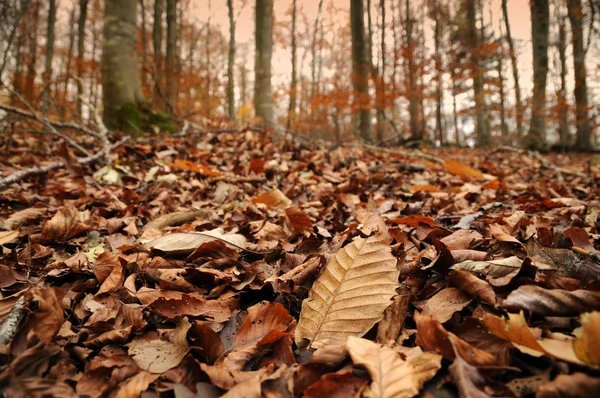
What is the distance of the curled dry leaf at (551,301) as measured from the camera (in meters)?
0.77

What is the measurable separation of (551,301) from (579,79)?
1303 centimetres

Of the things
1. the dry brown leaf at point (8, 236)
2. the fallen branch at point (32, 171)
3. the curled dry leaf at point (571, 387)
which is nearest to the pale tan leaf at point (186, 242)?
the dry brown leaf at point (8, 236)

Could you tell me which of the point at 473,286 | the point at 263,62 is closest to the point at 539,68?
the point at 263,62

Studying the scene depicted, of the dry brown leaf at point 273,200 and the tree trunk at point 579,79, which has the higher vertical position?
the tree trunk at point 579,79

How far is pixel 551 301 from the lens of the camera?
0.80 metres

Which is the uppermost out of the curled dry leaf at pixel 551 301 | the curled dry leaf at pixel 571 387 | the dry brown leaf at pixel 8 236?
the dry brown leaf at pixel 8 236

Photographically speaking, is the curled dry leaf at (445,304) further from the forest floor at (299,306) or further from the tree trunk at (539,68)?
the tree trunk at (539,68)

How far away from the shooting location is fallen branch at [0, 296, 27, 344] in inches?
32.6

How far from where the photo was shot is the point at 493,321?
2.42 ft

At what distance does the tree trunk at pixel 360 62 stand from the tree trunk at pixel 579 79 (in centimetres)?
576

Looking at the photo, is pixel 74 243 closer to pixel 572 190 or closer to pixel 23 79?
pixel 572 190

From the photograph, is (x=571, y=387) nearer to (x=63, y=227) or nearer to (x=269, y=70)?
(x=63, y=227)

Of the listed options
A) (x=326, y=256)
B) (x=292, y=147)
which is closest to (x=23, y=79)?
(x=292, y=147)

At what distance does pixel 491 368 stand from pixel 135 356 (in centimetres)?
79
